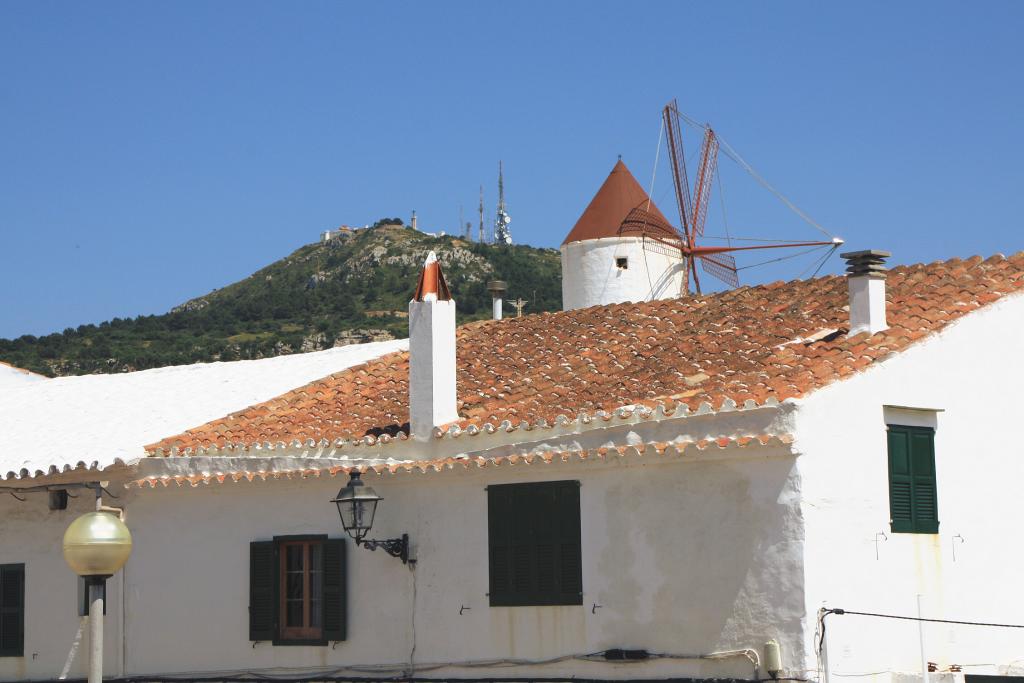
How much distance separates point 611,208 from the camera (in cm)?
2319

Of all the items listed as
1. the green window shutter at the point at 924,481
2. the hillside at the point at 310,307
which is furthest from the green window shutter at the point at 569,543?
the hillside at the point at 310,307

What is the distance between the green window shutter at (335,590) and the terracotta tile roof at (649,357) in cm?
129

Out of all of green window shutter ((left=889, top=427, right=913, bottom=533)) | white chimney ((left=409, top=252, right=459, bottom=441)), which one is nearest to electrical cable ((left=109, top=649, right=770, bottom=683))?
green window shutter ((left=889, top=427, right=913, bottom=533))

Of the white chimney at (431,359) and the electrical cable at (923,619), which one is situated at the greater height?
the white chimney at (431,359)

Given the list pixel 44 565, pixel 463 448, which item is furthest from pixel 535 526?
pixel 44 565

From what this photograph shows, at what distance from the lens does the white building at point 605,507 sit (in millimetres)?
13539

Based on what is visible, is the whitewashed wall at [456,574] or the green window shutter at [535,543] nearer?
the whitewashed wall at [456,574]

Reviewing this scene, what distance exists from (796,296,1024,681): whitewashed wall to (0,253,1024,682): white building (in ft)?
0.09

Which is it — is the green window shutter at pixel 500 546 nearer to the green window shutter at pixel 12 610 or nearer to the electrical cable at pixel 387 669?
the electrical cable at pixel 387 669

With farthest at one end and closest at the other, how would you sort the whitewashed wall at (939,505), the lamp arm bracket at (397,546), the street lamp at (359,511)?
the lamp arm bracket at (397,546), the street lamp at (359,511), the whitewashed wall at (939,505)

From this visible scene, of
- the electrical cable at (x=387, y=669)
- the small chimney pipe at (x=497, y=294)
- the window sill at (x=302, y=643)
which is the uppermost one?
the small chimney pipe at (x=497, y=294)

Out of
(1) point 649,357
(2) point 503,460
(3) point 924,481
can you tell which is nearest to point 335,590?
(2) point 503,460

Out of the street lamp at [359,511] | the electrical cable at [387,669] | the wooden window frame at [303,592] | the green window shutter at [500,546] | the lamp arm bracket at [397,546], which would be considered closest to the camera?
the electrical cable at [387,669]

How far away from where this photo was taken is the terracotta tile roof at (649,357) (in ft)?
48.5
